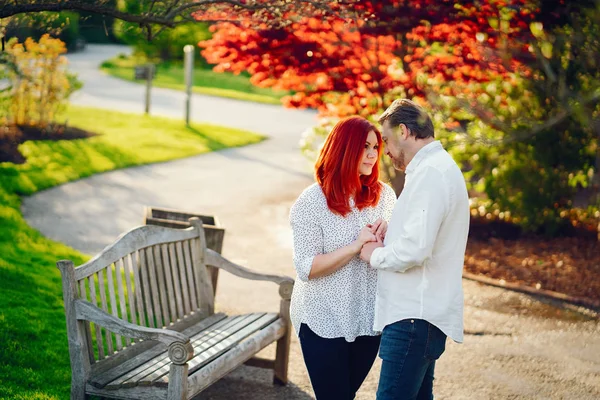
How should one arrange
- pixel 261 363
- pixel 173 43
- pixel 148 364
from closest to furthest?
pixel 148 364 → pixel 261 363 → pixel 173 43

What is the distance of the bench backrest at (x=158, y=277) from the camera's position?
16.5ft

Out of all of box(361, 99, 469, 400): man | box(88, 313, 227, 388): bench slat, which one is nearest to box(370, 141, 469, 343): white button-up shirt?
box(361, 99, 469, 400): man

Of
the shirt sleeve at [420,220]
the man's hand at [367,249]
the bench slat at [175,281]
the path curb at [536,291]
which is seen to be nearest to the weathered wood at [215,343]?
the bench slat at [175,281]

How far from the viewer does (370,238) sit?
3852 mm

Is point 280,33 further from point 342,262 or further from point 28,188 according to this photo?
point 342,262

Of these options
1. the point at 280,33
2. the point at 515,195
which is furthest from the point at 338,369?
the point at 515,195

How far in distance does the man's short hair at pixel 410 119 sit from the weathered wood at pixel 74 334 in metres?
1.96

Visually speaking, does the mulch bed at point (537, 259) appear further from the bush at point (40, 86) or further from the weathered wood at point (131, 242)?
the bush at point (40, 86)

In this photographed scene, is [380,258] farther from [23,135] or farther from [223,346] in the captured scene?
[23,135]

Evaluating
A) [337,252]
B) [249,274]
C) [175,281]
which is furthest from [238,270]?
[337,252]

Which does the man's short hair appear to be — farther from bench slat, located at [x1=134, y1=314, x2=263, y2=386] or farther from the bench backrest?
the bench backrest

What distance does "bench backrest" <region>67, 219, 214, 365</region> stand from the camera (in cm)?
504

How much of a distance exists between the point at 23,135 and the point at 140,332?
462 inches

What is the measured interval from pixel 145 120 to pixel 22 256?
1225 centimetres
